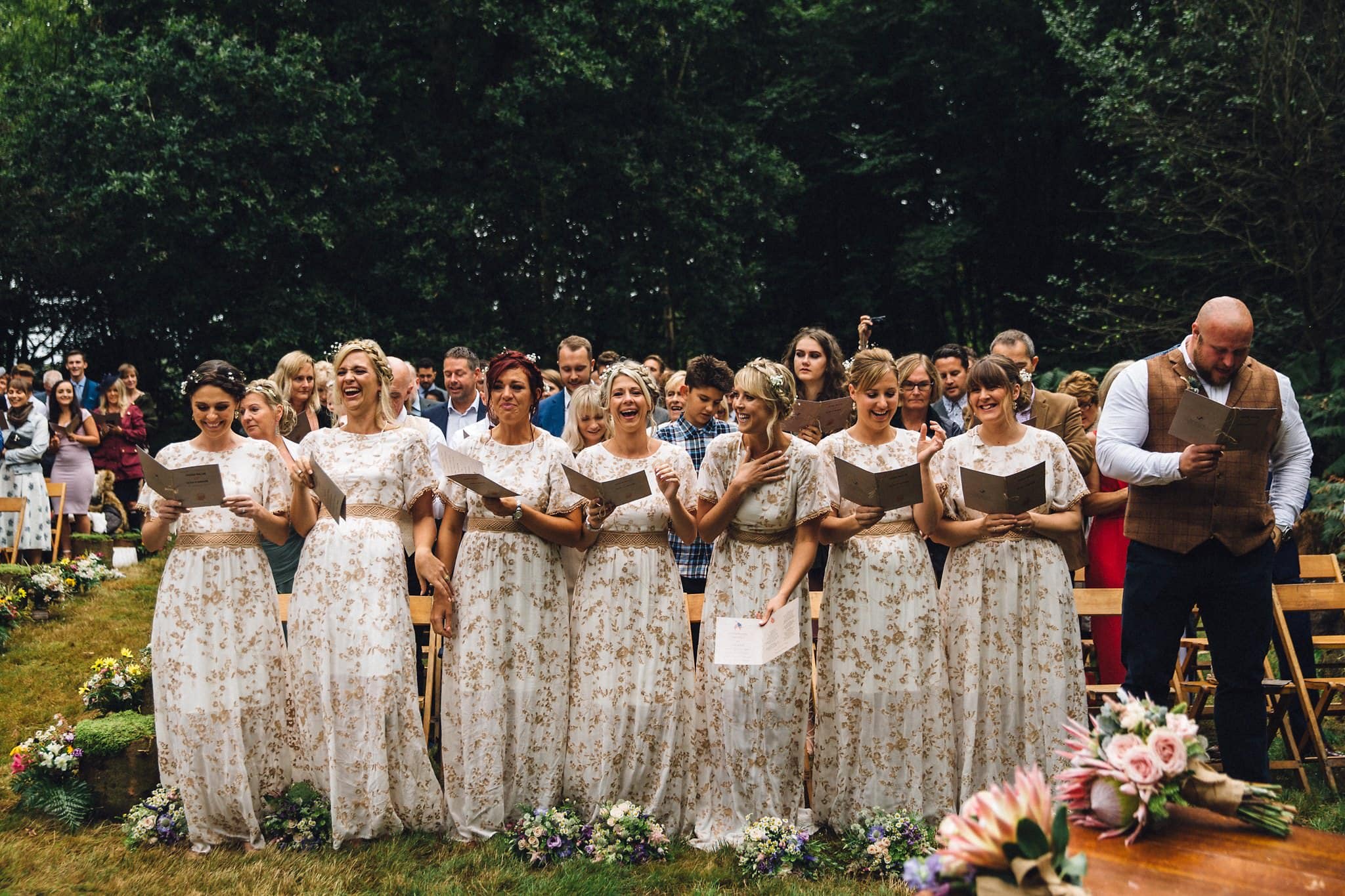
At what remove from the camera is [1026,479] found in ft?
16.4

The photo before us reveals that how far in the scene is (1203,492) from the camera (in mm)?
4969

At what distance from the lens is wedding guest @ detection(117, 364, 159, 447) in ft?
44.8

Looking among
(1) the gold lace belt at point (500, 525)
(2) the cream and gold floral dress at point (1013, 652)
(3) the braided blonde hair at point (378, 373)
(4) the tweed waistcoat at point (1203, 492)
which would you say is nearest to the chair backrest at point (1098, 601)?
(2) the cream and gold floral dress at point (1013, 652)

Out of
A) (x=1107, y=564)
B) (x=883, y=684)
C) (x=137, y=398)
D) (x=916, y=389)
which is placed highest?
(x=137, y=398)

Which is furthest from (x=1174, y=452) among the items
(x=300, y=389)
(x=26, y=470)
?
(x=26, y=470)

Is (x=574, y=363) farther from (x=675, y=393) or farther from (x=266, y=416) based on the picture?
(x=266, y=416)

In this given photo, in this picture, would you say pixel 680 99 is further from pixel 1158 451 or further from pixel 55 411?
pixel 1158 451

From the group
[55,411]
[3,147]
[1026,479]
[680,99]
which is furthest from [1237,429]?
[3,147]

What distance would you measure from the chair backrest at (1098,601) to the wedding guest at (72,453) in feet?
36.6

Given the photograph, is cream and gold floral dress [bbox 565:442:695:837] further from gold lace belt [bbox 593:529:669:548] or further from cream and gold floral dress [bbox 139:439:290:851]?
cream and gold floral dress [bbox 139:439:290:851]

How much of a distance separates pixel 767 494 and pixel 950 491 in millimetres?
932

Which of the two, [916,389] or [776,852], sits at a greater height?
[916,389]

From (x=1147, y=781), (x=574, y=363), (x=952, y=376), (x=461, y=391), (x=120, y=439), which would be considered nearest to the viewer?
(x=1147, y=781)

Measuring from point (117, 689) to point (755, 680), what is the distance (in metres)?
4.05
